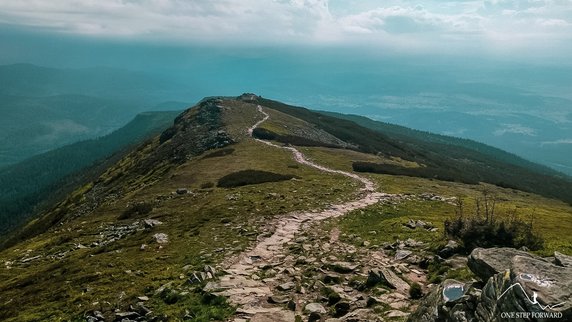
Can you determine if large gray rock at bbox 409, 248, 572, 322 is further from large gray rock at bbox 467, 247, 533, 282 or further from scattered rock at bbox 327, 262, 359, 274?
scattered rock at bbox 327, 262, 359, 274

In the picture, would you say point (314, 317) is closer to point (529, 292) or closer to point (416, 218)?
point (529, 292)

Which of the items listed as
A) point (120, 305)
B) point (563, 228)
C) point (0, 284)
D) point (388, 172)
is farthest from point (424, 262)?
point (388, 172)

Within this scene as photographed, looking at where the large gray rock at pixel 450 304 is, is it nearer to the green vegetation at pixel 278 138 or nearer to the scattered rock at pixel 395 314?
the scattered rock at pixel 395 314

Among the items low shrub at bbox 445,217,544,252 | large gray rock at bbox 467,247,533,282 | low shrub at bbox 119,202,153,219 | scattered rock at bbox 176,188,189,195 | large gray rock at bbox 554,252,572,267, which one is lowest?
low shrub at bbox 119,202,153,219

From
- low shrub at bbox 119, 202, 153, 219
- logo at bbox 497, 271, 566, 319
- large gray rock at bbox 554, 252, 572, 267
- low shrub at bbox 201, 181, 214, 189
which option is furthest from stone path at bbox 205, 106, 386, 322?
low shrub at bbox 201, 181, 214, 189

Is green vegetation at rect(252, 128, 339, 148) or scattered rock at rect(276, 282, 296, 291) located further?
green vegetation at rect(252, 128, 339, 148)
